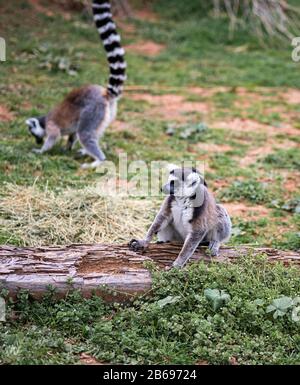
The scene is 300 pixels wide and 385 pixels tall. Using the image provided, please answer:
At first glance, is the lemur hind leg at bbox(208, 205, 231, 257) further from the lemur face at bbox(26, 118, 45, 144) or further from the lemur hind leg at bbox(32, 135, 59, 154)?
the lemur face at bbox(26, 118, 45, 144)

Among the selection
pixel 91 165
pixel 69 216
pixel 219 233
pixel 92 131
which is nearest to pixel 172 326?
pixel 219 233

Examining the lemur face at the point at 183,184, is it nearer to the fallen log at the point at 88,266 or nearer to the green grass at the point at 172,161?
the fallen log at the point at 88,266

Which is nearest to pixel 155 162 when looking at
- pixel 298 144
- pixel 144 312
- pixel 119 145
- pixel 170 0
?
Answer: pixel 119 145

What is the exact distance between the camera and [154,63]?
13812 millimetres

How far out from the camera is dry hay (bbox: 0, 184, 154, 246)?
6074 millimetres

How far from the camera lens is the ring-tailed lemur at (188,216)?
16.4 feet

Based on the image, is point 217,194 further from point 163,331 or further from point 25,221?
point 163,331

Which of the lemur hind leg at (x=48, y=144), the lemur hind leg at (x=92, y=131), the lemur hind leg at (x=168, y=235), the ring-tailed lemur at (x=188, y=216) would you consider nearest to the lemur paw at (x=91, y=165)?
the lemur hind leg at (x=92, y=131)

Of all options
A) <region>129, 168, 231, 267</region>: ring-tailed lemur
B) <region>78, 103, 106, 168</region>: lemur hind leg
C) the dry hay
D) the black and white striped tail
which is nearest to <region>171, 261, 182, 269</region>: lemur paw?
<region>129, 168, 231, 267</region>: ring-tailed lemur

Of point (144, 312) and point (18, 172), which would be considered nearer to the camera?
point (144, 312)

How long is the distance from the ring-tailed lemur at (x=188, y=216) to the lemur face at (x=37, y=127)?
3761mm

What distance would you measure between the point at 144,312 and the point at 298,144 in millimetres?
6005

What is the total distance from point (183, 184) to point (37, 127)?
400 cm

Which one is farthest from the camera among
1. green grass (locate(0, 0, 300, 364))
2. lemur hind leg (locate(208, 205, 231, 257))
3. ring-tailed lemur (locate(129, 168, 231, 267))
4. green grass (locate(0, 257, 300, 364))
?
lemur hind leg (locate(208, 205, 231, 257))
